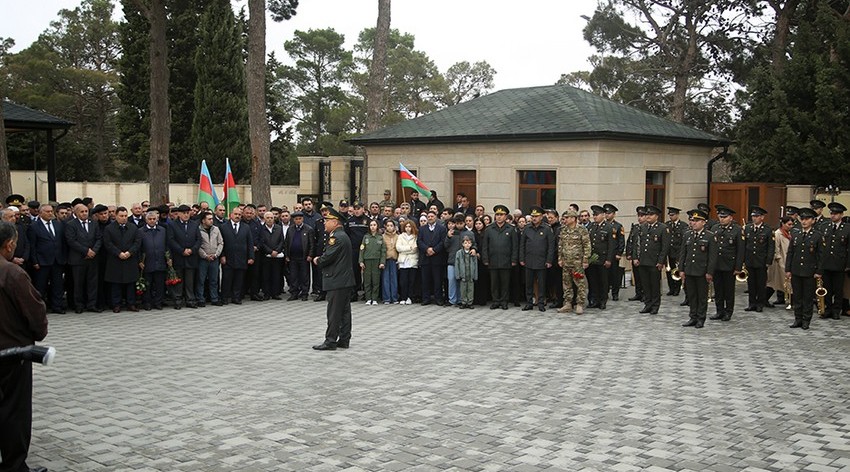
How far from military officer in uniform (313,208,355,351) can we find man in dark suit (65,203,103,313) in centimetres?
536

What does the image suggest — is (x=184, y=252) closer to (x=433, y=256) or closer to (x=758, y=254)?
(x=433, y=256)

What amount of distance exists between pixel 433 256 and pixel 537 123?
8.01 metres

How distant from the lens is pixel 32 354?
19.8ft

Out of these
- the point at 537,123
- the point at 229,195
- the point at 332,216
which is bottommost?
the point at 332,216

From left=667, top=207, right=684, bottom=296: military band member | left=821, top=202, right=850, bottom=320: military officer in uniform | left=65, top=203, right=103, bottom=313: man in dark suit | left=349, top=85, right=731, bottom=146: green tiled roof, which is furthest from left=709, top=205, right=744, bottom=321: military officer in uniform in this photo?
left=65, top=203, right=103, bottom=313: man in dark suit

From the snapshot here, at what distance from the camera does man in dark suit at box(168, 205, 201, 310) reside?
15594 mm

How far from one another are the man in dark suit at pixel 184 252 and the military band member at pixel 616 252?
7963 mm

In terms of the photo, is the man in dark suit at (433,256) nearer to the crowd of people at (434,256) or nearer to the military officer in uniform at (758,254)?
the crowd of people at (434,256)

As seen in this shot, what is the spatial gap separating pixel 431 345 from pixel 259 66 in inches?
495

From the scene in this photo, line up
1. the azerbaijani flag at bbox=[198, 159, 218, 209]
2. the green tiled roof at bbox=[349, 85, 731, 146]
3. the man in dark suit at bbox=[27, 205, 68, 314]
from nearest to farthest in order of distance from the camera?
the man in dark suit at bbox=[27, 205, 68, 314], the azerbaijani flag at bbox=[198, 159, 218, 209], the green tiled roof at bbox=[349, 85, 731, 146]

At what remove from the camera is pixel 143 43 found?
42.4m

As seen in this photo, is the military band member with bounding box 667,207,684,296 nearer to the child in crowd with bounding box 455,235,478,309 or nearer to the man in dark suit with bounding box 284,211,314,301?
the child in crowd with bounding box 455,235,478,309

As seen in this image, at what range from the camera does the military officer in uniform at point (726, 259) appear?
14008mm

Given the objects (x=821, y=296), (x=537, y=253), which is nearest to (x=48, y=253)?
(x=537, y=253)
